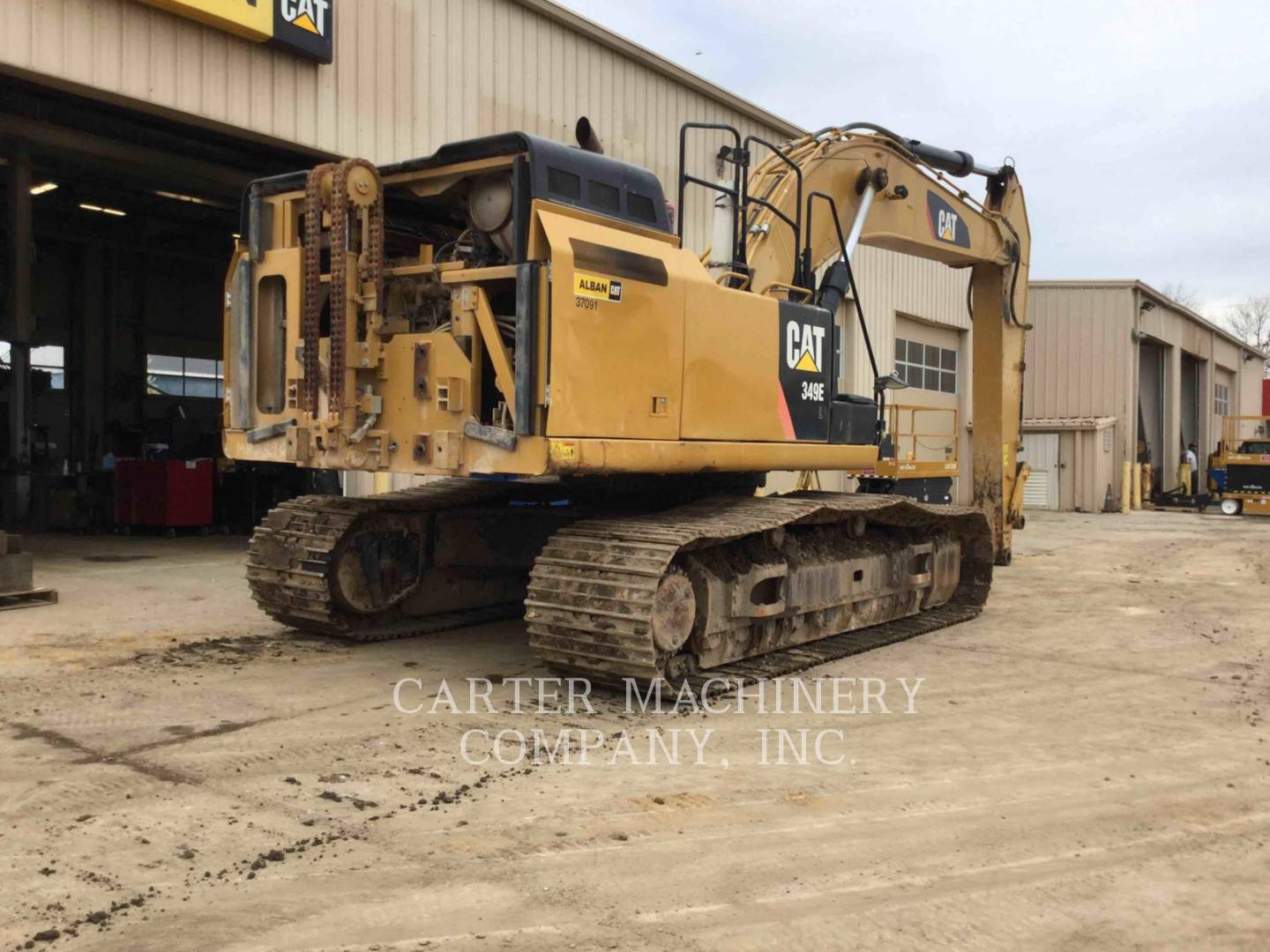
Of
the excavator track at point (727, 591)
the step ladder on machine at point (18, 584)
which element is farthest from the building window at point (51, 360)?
the excavator track at point (727, 591)

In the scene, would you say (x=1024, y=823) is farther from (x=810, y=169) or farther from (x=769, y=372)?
(x=810, y=169)

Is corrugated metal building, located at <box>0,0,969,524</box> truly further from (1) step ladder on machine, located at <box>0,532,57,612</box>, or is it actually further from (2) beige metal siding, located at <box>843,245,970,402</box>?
(1) step ladder on machine, located at <box>0,532,57,612</box>

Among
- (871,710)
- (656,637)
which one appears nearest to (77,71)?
(656,637)

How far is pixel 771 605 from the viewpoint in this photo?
6891 millimetres

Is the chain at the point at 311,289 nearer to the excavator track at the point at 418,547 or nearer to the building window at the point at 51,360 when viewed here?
the excavator track at the point at 418,547

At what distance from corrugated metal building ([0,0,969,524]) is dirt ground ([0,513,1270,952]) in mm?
5601

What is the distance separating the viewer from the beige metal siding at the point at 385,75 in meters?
9.74

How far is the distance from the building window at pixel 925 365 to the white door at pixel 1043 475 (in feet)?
11.8

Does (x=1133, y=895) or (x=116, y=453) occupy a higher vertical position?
(x=116, y=453)

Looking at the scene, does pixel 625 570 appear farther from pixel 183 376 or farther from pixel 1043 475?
pixel 1043 475

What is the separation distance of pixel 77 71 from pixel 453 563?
5621 mm

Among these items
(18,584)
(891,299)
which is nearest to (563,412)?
(18,584)

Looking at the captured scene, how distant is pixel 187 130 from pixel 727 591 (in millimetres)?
9411

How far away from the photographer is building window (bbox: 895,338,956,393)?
81.7ft
